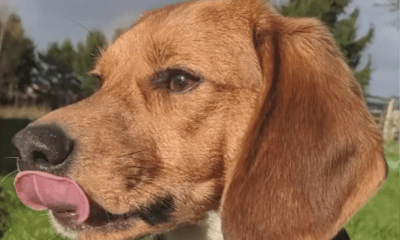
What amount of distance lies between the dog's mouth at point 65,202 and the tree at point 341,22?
21.4 metres

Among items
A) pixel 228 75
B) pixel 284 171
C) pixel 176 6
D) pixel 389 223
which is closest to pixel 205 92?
A: pixel 228 75

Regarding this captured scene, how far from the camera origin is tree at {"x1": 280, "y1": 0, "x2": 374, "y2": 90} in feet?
84.2

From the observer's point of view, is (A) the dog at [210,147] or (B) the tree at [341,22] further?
(B) the tree at [341,22]

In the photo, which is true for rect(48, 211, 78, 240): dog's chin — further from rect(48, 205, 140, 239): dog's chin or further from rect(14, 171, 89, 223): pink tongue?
rect(14, 171, 89, 223): pink tongue

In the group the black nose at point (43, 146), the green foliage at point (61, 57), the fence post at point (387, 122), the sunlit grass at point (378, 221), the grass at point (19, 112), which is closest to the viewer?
the black nose at point (43, 146)

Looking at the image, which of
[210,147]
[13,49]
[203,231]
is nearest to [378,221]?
[203,231]

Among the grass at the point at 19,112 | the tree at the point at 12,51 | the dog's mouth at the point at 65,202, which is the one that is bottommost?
the grass at the point at 19,112

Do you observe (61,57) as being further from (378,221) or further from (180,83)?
(180,83)

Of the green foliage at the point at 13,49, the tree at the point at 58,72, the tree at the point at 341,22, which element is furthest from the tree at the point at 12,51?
the tree at the point at 341,22

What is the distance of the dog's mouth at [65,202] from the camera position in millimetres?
2676

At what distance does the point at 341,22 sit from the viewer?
28484mm

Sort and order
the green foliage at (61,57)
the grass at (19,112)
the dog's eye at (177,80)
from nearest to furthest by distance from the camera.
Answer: the dog's eye at (177,80)
the grass at (19,112)
the green foliage at (61,57)

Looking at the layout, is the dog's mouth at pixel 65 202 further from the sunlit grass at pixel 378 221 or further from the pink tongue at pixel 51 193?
the sunlit grass at pixel 378 221

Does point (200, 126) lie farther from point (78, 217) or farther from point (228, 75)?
point (78, 217)
